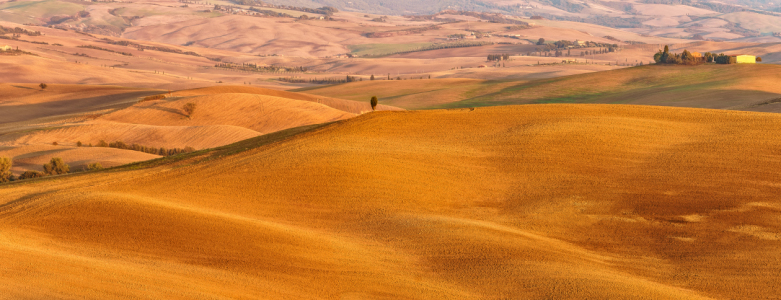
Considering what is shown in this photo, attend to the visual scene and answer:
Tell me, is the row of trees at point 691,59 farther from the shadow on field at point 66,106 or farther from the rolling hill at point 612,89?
the shadow on field at point 66,106

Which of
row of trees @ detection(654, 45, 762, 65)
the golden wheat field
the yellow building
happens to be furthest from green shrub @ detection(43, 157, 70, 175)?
the yellow building

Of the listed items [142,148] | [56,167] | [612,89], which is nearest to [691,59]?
[612,89]

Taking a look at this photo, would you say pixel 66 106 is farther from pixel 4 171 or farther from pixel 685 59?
pixel 685 59

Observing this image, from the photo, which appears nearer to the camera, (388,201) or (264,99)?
(388,201)

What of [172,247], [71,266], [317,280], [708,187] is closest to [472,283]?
[317,280]

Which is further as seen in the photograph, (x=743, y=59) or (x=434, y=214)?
(x=743, y=59)

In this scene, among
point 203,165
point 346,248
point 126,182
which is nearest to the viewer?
point 346,248

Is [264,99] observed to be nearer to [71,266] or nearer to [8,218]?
[8,218]

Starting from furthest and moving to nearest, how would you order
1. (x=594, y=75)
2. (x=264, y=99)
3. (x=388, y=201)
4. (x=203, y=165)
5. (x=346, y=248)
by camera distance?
(x=594, y=75), (x=264, y=99), (x=203, y=165), (x=388, y=201), (x=346, y=248)
